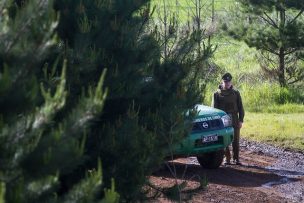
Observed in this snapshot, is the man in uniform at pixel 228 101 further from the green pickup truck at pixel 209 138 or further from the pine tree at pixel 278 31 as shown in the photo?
the pine tree at pixel 278 31

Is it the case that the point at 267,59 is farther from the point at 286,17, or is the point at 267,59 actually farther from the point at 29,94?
the point at 29,94

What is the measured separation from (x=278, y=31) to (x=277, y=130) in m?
6.27

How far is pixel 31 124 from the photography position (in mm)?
4070

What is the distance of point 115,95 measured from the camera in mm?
6988

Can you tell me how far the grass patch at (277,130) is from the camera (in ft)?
56.5

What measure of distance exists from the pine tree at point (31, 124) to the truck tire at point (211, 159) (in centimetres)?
883

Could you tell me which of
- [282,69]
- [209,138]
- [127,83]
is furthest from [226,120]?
[282,69]

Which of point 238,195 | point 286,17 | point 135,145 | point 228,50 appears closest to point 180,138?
point 135,145

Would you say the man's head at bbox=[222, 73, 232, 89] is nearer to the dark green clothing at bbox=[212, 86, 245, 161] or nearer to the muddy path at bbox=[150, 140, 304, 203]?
the dark green clothing at bbox=[212, 86, 245, 161]

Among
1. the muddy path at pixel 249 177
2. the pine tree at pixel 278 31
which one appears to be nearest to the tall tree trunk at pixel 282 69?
the pine tree at pixel 278 31

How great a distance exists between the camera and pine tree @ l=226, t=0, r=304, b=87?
23.3 metres

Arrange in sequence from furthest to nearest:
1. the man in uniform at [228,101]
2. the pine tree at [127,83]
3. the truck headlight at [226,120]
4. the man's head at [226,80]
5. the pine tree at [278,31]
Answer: the pine tree at [278,31] → the man in uniform at [228,101] → the man's head at [226,80] → the truck headlight at [226,120] → the pine tree at [127,83]

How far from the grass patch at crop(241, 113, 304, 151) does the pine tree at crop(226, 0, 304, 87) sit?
3785mm

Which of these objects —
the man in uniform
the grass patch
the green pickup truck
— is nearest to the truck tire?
the green pickup truck
